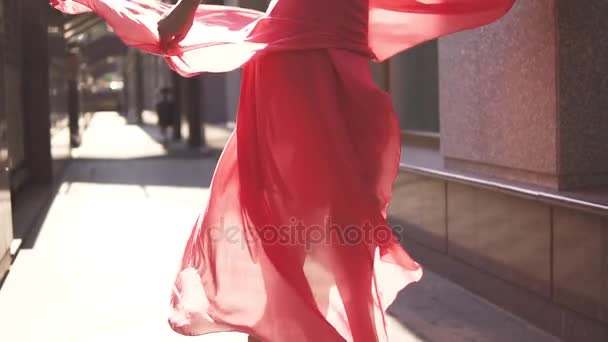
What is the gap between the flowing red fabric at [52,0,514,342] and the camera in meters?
2.79

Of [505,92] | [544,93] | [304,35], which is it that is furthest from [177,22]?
[505,92]

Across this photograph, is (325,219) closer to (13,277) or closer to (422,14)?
(422,14)

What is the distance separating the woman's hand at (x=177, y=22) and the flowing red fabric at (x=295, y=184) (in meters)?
0.09

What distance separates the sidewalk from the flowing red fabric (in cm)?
95

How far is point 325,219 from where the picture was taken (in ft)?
9.27

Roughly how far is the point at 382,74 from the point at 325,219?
5.76 m

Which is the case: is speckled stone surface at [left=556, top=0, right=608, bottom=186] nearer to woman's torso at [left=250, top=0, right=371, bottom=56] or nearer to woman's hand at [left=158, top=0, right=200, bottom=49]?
woman's torso at [left=250, top=0, right=371, bottom=56]

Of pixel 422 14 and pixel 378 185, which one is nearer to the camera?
pixel 378 185

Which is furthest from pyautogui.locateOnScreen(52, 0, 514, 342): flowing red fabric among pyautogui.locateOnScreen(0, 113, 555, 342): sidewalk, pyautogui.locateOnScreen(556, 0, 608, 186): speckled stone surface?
pyautogui.locateOnScreen(556, 0, 608, 186): speckled stone surface

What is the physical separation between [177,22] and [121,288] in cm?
239

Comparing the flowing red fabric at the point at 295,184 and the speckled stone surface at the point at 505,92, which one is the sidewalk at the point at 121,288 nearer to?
the speckled stone surface at the point at 505,92

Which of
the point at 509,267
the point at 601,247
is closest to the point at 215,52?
the point at 601,247

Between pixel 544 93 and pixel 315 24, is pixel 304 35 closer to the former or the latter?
pixel 315 24

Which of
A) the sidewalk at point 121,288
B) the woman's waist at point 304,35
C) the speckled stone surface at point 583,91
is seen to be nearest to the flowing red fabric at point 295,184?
the woman's waist at point 304,35
